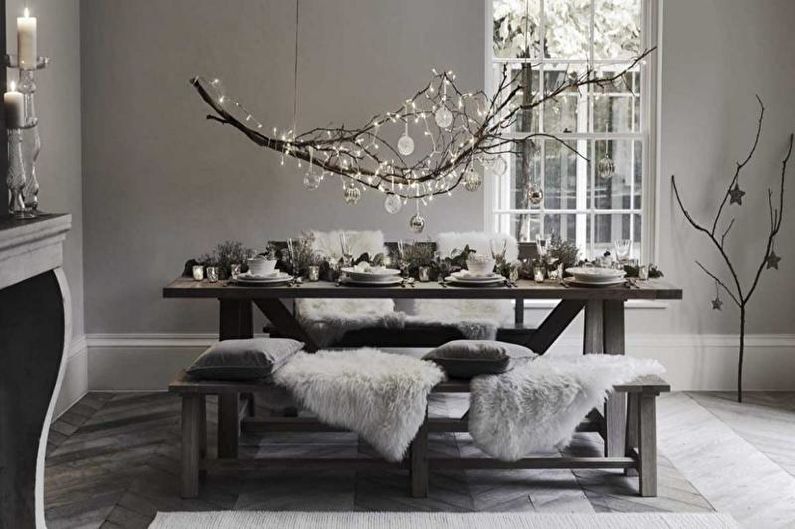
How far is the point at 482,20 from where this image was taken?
→ 6.30 meters

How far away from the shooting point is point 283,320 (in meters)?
5.11

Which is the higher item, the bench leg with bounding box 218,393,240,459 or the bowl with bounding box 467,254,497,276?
the bowl with bounding box 467,254,497,276

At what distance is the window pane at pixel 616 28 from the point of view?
645 centimetres

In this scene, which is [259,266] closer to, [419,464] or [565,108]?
[419,464]

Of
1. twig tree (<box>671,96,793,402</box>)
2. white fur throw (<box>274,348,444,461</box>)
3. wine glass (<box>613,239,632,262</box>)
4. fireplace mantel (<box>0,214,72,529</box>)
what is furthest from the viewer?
twig tree (<box>671,96,793,402</box>)

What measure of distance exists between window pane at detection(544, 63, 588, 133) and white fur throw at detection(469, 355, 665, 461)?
2608 mm

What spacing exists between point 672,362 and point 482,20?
2.41 m

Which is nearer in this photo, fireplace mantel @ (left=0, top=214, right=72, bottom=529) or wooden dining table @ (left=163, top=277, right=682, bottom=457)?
fireplace mantel @ (left=0, top=214, right=72, bottom=529)

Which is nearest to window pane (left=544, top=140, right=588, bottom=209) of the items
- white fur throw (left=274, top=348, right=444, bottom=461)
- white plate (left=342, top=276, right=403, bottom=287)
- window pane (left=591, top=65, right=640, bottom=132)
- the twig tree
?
window pane (left=591, top=65, right=640, bottom=132)

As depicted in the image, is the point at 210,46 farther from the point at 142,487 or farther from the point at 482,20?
the point at 142,487

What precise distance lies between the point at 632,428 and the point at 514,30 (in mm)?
2812

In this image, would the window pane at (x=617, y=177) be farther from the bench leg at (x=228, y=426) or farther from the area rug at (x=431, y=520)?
the bench leg at (x=228, y=426)

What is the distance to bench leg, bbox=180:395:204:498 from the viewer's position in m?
4.27

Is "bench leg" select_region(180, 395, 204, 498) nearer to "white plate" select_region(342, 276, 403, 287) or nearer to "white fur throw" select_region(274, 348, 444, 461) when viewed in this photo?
"white fur throw" select_region(274, 348, 444, 461)
